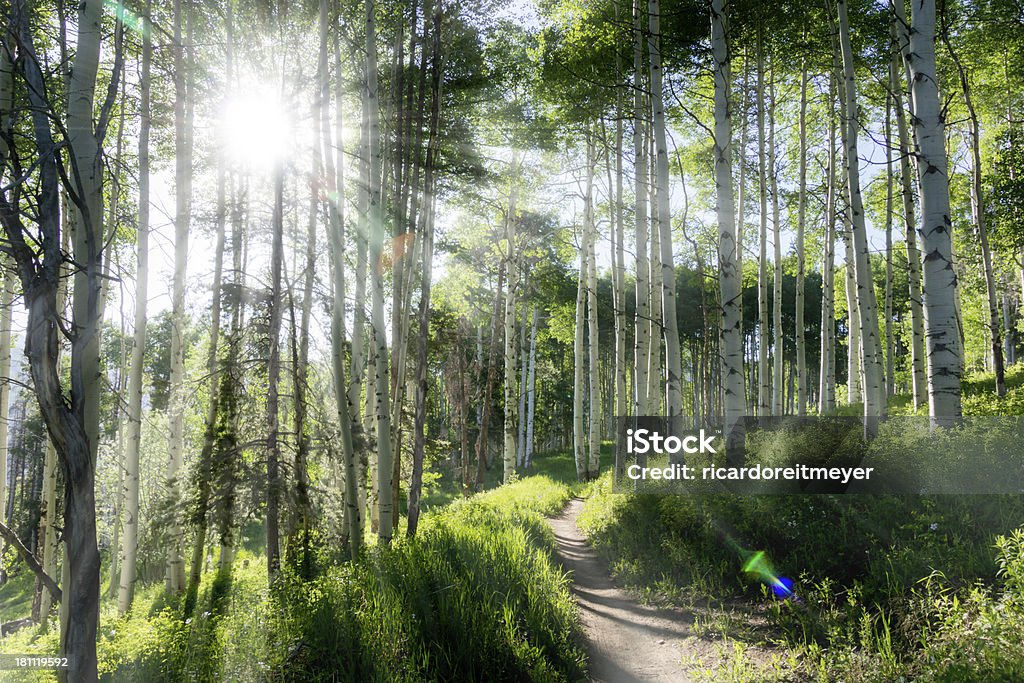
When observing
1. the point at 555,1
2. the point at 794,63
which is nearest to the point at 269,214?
the point at 555,1

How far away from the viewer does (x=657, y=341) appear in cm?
1190

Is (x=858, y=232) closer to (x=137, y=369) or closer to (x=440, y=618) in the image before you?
(x=440, y=618)

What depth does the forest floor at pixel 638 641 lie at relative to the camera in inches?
159

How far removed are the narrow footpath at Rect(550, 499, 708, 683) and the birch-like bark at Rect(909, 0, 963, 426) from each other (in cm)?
355

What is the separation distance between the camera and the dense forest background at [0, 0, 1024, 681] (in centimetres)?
258

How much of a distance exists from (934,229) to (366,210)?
7.42 m

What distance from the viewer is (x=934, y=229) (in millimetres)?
5609

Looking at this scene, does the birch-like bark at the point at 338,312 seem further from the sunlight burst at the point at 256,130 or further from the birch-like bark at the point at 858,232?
the birch-like bark at the point at 858,232

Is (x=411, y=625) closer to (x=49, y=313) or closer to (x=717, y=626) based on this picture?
(x=717, y=626)

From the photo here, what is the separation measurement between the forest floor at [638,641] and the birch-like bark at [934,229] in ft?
11.5

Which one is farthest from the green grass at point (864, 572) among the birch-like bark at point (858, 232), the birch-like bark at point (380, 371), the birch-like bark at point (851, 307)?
the birch-like bark at point (851, 307)

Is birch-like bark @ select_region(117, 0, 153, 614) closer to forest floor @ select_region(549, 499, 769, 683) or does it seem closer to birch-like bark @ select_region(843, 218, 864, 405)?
forest floor @ select_region(549, 499, 769, 683)

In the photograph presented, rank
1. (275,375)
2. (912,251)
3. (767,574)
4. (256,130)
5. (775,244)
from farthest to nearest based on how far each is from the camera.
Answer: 1. (775,244)
2. (912,251)
3. (256,130)
4. (275,375)
5. (767,574)

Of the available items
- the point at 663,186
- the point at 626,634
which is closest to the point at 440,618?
the point at 626,634
